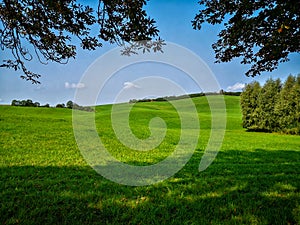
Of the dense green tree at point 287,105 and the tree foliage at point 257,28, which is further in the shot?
the dense green tree at point 287,105

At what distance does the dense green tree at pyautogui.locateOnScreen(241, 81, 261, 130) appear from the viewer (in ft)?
131

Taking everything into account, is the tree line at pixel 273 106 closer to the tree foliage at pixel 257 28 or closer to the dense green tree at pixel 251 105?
the dense green tree at pixel 251 105

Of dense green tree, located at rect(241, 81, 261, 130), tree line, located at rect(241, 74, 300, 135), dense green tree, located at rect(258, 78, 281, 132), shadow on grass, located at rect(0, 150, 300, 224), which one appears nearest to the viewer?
shadow on grass, located at rect(0, 150, 300, 224)

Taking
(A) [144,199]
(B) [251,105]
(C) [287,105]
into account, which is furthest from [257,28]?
(B) [251,105]

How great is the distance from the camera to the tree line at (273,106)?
3444 cm

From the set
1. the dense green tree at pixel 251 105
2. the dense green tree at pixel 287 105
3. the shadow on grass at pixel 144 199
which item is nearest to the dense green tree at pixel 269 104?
the dense green tree at pixel 251 105

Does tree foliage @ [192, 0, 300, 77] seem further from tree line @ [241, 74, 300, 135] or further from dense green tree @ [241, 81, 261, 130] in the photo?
dense green tree @ [241, 81, 261, 130]

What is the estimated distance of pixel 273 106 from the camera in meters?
37.7

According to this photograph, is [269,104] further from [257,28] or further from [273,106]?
[257,28]

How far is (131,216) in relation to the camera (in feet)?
15.0

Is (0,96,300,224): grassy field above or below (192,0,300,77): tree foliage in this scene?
below

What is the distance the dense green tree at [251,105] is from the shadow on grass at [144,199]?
34.3 metres

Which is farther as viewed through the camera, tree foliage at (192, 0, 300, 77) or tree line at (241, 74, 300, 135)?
tree line at (241, 74, 300, 135)

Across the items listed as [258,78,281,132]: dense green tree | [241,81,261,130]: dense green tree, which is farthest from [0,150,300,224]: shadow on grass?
[241,81,261,130]: dense green tree
